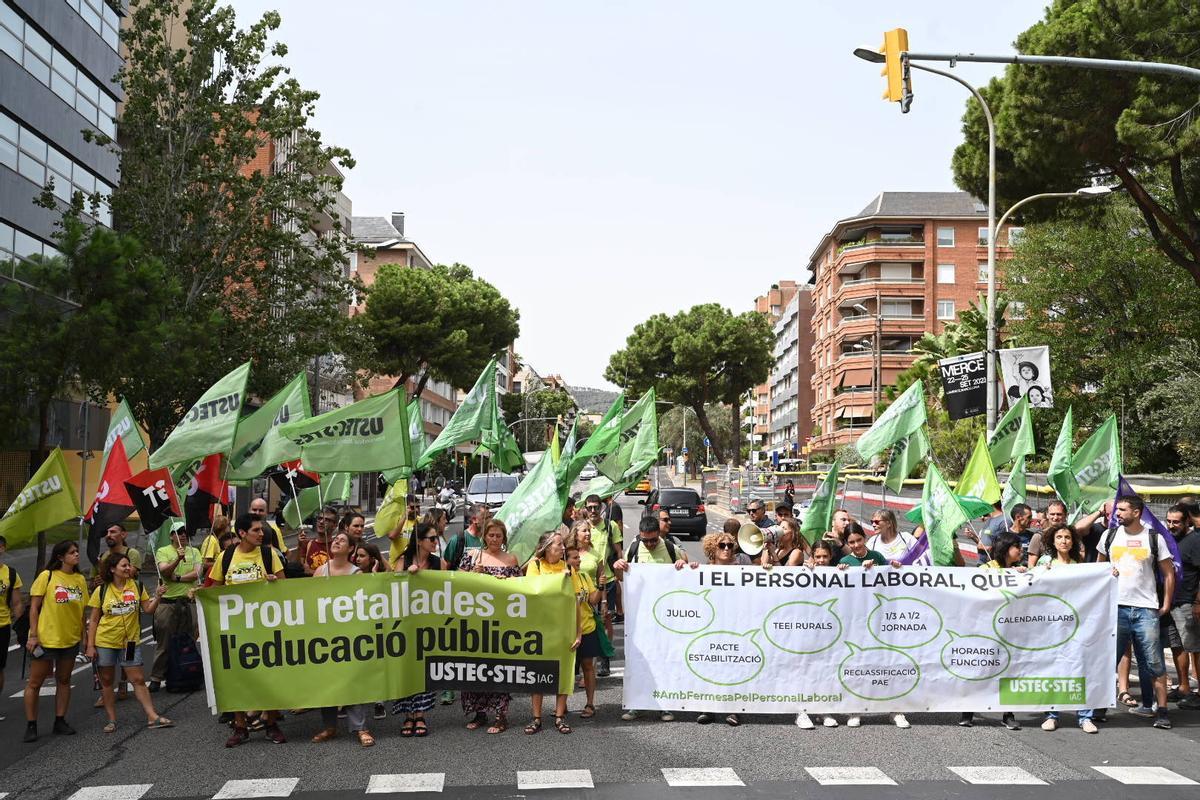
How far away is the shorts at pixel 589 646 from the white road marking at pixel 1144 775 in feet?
12.0

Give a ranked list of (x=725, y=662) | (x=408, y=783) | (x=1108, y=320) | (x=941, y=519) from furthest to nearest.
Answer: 1. (x=1108, y=320)
2. (x=941, y=519)
3. (x=725, y=662)
4. (x=408, y=783)

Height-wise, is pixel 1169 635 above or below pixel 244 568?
below

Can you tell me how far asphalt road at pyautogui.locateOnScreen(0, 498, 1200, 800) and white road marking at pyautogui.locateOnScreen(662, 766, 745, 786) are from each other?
0.01 meters

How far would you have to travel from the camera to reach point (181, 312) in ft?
86.1

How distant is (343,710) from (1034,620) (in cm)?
544

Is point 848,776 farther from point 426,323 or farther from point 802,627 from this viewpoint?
point 426,323

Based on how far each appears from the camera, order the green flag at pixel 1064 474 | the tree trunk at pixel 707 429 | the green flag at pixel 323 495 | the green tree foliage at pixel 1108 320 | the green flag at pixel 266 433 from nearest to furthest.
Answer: the green flag at pixel 266 433, the green flag at pixel 1064 474, the green flag at pixel 323 495, the green tree foliage at pixel 1108 320, the tree trunk at pixel 707 429

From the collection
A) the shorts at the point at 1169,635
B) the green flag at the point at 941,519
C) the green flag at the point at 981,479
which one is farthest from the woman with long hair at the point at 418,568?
the shorts at the point at 1169,635

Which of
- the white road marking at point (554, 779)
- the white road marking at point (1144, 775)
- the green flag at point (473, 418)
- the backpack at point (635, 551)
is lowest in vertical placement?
the white road marking at point (554, 779)

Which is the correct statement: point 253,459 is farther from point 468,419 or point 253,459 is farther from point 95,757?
point 95,757

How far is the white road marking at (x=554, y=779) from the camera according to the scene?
24.5 feet

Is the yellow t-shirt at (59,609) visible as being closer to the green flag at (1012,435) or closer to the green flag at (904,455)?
the green flag at (904,455)

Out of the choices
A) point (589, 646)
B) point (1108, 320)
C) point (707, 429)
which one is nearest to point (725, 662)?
point (589, 646)

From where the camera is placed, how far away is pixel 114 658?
9.25 m
